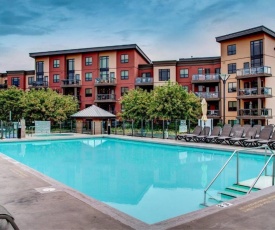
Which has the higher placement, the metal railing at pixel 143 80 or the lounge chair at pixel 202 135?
the metal railing at pixel 143 80

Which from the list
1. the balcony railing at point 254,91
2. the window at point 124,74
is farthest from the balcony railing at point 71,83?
the balcony railing at point 254,91

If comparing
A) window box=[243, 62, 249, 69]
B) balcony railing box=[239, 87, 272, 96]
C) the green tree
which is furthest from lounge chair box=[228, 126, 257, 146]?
the green tree

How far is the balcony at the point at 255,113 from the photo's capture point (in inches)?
1318

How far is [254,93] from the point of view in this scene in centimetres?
3488

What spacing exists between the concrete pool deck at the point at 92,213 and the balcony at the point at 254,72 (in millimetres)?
28563

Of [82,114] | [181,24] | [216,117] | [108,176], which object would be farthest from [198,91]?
[108,176]

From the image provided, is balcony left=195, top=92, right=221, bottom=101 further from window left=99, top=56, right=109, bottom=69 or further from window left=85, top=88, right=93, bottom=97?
window left=85, top=88, right=93, bottom=97

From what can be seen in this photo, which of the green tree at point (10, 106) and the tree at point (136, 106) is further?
the green tree at point (10, 106)

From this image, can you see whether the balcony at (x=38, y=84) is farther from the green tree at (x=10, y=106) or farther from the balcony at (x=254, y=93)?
the balcony at (x=254, y=93)

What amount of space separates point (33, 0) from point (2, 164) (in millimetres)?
6893

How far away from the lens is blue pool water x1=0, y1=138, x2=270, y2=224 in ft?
29.8

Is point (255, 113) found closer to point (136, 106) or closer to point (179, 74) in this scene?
point (179, 74)

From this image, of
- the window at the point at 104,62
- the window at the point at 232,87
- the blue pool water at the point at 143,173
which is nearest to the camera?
the blue pool water at the point at 143,173

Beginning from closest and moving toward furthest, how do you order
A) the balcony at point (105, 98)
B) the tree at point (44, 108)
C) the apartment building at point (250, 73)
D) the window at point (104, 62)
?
the tree at point (44, 108), the apartment building at point (250, 73), the balcony at point (105, 98), the window at point (104, 62)
